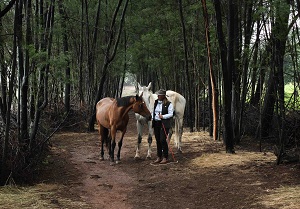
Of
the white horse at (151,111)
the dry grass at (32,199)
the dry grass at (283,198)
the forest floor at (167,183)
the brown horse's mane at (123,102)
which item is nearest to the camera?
the dry grass at (283,198)

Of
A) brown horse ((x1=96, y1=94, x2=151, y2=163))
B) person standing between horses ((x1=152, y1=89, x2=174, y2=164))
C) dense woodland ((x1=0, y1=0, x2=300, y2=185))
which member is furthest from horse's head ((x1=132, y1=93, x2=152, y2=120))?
dense woodland ((x1=0, y1=0, x2=300, y2=185))

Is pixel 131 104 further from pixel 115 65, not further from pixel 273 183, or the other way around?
pixel 115 65

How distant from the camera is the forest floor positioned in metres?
5.61

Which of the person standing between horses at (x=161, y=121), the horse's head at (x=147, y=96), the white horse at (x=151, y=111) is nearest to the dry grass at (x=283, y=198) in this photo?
the person standing between horses at (x=161, y=121)

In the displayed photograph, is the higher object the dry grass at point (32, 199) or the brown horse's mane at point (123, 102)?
the brown horse's mane at point (123, 102)

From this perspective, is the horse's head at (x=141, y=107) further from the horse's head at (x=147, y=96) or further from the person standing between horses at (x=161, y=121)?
the horse's head at (x=147, y=96)

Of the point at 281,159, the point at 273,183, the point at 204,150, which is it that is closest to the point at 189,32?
the point at 204,150

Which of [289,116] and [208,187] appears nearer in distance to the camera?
[208,187]

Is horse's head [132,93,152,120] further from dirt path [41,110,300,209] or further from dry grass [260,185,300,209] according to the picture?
dry grass [260,185,300,209]

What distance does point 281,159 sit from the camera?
7477mm

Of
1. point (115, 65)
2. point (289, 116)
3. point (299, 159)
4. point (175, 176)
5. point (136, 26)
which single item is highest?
point (136, 26)

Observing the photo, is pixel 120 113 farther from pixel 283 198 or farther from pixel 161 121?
pixel 283 198

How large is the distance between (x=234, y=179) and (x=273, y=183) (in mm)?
845

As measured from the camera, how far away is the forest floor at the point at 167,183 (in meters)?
5.61
